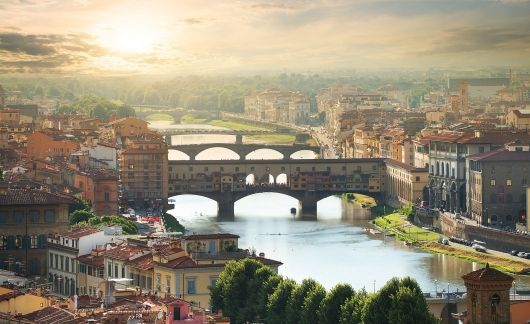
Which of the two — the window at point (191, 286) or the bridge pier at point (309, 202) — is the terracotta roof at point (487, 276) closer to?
the window at point (191, 286)

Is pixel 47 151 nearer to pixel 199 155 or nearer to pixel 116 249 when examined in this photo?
pixel 199 155

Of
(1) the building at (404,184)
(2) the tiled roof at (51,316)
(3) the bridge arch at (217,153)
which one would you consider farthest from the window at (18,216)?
(3) the bridge arch at (217,153)

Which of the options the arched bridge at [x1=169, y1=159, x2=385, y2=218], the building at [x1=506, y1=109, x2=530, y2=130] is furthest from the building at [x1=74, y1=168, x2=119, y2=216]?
the building at [x1=506, y1=109, x2=530, y2=130]

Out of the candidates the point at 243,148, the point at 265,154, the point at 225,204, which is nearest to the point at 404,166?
the point at 225,204

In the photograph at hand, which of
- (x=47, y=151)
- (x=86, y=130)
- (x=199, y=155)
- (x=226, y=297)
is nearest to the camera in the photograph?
(x=226, y=297)

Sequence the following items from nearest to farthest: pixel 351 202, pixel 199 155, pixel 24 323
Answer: pixel 24 323
pixel 351 202
pixel 199 155

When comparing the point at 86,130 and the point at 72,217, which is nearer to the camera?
the point at 72,217

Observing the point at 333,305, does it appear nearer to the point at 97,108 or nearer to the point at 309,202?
the point at 309,202

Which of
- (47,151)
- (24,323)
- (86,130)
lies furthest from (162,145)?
(24,323)
